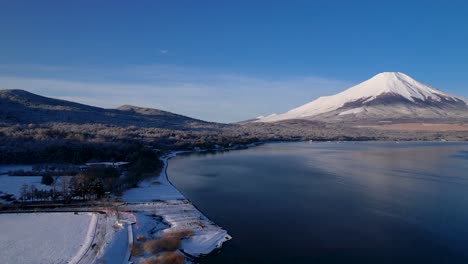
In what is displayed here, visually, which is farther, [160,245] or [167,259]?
[160,245]

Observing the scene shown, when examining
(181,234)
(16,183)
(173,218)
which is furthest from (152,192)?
(16,183)

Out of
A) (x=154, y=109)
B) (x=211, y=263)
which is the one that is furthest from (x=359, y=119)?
(x=211, y=263)

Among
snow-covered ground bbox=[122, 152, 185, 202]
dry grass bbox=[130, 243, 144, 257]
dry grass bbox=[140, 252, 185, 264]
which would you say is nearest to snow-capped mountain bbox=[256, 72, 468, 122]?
snow-covered ground bbox=[122, 152, 185, 202]

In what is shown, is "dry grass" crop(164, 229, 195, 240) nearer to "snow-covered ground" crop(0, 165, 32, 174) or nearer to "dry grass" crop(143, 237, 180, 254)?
"dry grass" crop(143, 237, 180, 254)

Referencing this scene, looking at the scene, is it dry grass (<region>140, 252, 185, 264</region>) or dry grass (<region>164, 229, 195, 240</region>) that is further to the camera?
dry grass (<region>164, 229, 195, 240</region>)

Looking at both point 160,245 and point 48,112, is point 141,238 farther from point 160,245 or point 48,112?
point 48,112
